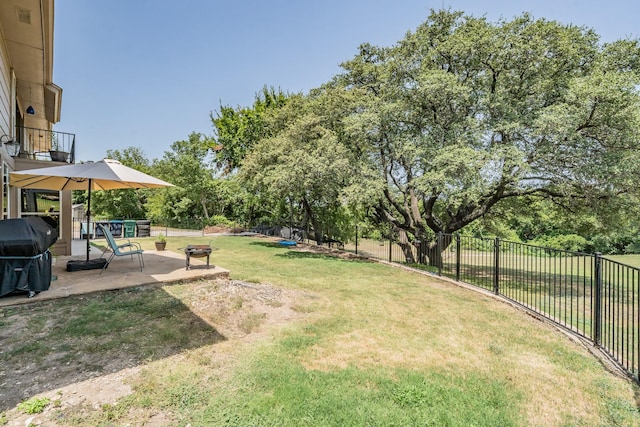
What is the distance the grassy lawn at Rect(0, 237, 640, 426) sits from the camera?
253 centimetres

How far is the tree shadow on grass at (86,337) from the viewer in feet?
9.61

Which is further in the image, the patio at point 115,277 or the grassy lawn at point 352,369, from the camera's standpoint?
the patio at point 115,277

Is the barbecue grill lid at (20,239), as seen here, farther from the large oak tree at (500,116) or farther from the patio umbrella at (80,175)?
the large oak tree at (500,116)

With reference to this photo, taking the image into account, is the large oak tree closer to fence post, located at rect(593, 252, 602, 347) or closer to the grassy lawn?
fence post, located at rect(593, 252, 602, 347)

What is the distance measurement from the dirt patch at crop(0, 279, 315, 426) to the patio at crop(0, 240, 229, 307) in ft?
1.39

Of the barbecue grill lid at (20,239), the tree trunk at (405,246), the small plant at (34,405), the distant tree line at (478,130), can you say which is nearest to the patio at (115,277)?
the barbecue grill lid at (20,239)

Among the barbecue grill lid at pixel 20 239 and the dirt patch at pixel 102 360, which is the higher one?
the barbecue grill lid at pixel 20 239

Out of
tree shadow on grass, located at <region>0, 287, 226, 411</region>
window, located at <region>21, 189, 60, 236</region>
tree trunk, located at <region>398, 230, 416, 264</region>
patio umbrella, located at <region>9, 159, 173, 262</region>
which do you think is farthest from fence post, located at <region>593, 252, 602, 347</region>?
window, located at <region>21, 189, 60, 236</region>

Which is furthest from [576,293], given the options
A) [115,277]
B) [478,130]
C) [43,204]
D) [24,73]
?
[24,73]

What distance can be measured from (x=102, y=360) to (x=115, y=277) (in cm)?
349

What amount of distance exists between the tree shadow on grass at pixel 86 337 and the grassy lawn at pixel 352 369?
0.03m

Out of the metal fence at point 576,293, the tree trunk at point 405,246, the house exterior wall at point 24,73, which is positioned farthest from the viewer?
the tree trunk at point 405,246

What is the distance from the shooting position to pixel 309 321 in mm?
4652

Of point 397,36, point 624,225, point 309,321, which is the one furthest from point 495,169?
point 309,321
